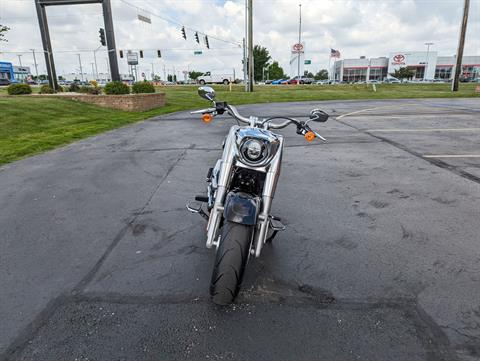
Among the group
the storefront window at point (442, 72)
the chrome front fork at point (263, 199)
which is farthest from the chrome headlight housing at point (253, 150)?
the storefront window at point (442, 72)

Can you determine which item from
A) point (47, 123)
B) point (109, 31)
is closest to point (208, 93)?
point (47, 123)

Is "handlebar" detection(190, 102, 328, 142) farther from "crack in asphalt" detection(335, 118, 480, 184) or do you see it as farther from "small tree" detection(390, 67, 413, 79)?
"small tree" detection(390, 67, 413, 79)

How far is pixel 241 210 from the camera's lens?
2662 mm

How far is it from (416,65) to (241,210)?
11084cm

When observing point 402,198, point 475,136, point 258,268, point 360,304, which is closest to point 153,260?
point 258,268

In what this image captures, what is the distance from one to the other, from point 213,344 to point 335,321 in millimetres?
947

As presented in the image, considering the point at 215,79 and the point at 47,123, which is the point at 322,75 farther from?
the point at 47,123

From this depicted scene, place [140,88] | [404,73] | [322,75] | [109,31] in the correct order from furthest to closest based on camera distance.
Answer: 1. [322,75]
2. [404,73]
3. [109,31]
4. [140,88]

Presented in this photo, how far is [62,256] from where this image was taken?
142 inches

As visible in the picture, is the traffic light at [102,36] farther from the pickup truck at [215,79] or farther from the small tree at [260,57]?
the small tree at [260,57]

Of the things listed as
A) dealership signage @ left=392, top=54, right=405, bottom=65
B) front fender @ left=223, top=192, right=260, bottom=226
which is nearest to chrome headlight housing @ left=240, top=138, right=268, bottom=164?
front fender @ left=223, top=192, right=260, bottom=226

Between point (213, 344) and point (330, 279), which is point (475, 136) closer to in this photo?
point (330, 279)

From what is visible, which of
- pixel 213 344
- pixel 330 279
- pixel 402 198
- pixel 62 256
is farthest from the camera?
pixel 402 198

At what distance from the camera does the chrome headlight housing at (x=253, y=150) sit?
279 centimetres
